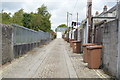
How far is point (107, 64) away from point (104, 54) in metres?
0.71

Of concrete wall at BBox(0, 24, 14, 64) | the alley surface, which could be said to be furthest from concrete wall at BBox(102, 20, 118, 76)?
concrete wall at BBox(0, 24, 14, 64)

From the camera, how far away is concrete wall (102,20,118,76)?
7.37m

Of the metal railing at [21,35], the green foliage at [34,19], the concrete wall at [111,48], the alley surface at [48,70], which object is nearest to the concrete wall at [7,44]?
the alley surface at [48,70]

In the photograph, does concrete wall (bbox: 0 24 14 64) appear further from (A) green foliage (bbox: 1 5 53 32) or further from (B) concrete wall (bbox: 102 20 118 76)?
(A) green foliage (bbox: 1 5 53 32)

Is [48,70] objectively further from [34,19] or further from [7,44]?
[34,19]

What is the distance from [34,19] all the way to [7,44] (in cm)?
3472

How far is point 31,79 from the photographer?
705 cm

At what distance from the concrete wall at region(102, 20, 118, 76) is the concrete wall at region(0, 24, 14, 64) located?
5.08m

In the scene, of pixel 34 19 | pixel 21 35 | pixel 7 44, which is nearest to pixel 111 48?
pixel 7 44

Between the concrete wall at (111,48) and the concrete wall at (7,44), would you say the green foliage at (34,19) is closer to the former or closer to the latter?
the concrete wall at (7,44)

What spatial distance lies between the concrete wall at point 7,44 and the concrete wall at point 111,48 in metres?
5.08

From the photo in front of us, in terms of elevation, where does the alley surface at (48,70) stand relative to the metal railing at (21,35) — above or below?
below

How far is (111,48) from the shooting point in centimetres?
794

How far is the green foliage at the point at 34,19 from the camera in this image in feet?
147
